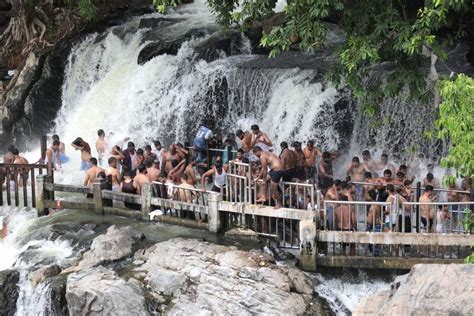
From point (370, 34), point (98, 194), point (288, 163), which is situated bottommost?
point (98, 194)

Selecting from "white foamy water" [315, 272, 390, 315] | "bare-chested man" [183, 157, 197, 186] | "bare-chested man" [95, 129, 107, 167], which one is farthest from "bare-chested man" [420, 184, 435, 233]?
"bare-chested man" [95, 129, 107, 167]

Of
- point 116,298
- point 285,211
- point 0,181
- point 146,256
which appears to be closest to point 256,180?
point 285,211

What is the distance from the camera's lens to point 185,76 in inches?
792

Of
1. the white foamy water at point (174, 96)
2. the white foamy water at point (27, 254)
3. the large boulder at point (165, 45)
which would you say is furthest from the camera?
the large boulder at point (165, 45)

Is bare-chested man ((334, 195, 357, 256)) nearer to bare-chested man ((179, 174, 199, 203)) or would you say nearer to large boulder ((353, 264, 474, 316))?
bare-chested man ((179, 174, 199, 203))

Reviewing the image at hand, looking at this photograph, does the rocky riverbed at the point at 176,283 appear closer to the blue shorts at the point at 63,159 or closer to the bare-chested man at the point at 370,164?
the bare-chested man at the point at 370,164

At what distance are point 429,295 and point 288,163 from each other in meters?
7.08

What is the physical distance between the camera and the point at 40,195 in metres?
15.1

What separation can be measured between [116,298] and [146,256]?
1.45 meters

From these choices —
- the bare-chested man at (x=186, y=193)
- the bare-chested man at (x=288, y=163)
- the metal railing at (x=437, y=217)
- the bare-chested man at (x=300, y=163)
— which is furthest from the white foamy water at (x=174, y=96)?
the metal railing at (x=437, y=217)

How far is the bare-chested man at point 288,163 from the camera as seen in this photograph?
44.8 ft

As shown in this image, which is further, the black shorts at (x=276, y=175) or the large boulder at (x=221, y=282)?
the black shorts at (x=276, y=175)

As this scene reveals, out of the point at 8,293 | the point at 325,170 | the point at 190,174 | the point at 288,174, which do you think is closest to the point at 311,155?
the point at 325,170

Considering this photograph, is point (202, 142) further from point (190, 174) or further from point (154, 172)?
point (154, 172)
